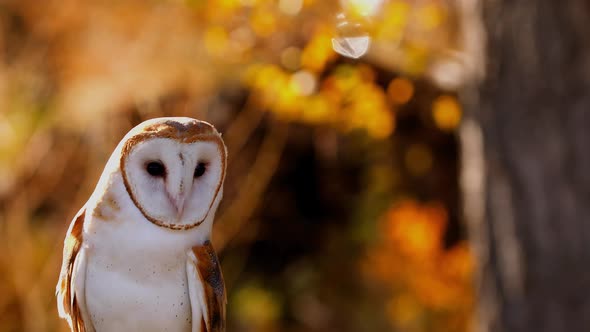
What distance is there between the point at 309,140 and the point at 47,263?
1794 millimetres

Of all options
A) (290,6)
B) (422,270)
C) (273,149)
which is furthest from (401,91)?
(422,270)

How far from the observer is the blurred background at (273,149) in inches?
154

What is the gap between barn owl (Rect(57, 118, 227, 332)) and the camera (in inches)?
55.9

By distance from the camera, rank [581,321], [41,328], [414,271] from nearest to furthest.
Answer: [581,321], [41,328], [414,271]

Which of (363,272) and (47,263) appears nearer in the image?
(47,263)

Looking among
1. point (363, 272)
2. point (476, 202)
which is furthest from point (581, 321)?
point (363, 272)

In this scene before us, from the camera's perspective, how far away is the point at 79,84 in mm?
5637

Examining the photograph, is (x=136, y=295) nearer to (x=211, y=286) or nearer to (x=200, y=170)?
(x=211, y=286)

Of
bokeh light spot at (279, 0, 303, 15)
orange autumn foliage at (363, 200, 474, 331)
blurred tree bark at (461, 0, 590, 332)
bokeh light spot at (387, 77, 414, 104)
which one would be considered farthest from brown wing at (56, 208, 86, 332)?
orange autumn foliage at (363, 200, 474, 331)

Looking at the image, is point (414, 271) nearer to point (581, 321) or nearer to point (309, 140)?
point (309, 140)

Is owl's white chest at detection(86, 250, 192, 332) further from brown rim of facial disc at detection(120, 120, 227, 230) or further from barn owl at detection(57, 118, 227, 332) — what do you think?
brown rim of facial disc at detection(120, 120, 227, 230)

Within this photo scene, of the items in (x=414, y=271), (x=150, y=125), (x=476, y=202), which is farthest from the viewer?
(x=414, y=271)

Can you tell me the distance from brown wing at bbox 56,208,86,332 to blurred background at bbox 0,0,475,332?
1.98 metres

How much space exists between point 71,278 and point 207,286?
250mm
